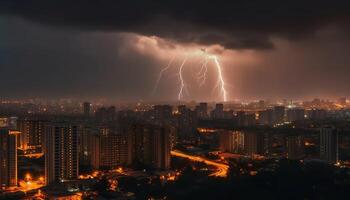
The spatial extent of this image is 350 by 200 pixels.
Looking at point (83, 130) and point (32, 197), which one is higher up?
point (83, 130)

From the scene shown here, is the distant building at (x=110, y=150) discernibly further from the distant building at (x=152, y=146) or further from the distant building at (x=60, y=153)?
the distant building at (x=60, y=153)

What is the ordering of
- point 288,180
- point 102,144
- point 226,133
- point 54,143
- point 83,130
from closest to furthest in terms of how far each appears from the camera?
point 288,180 → point 54,143 → point 102,144 → point 83,130 → point 226,133

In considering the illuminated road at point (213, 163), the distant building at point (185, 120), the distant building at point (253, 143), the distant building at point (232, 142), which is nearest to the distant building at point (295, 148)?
the distant building at point (253, 143)

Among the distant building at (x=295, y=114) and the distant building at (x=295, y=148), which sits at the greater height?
the distant building at (x=295, y=114)

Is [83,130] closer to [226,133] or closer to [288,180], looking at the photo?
[226,133]

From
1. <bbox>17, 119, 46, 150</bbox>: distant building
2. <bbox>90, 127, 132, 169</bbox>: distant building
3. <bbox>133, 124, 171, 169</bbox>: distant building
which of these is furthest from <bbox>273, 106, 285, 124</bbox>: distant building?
<bbox>17, 119, 46, 150</bbox>: distant building

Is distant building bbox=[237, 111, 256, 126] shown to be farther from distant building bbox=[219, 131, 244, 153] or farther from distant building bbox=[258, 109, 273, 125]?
distant building bbox=[219, 131, 244, 153]

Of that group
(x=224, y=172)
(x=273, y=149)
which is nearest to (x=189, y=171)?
(x=224, y=172)
